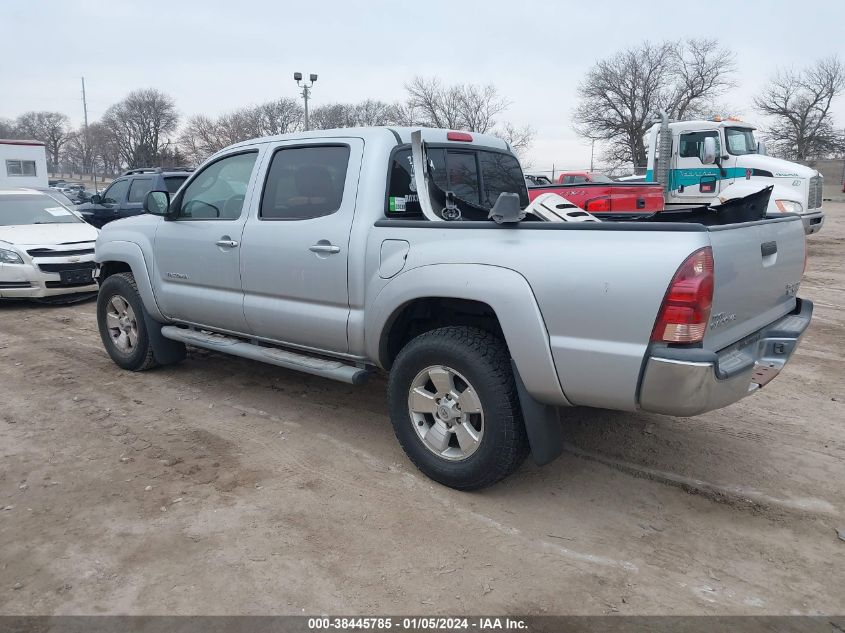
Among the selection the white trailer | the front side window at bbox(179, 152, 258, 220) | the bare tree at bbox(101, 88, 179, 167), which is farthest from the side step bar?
the bare tree at bbox(101, 88, 179, 167)

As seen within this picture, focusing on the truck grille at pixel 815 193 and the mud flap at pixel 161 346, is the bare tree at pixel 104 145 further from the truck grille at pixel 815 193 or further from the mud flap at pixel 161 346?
the mud flap at pixel 161 346

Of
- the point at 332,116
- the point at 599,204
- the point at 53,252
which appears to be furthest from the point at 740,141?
the point at 332,116

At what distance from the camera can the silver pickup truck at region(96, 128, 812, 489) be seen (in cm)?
299

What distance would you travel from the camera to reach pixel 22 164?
29500mm

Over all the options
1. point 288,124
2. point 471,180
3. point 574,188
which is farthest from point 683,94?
point 471,180

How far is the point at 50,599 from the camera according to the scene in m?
2.87

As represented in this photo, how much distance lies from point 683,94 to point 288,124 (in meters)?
33.2

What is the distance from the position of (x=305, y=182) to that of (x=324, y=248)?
598mm

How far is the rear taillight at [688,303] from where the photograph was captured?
2861 millimetres

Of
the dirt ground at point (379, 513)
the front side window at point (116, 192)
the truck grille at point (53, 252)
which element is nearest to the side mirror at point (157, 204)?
the dirt ground at point (379, 513)

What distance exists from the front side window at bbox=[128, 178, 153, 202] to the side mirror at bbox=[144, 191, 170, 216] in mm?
7396

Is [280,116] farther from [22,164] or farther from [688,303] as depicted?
[688,303]

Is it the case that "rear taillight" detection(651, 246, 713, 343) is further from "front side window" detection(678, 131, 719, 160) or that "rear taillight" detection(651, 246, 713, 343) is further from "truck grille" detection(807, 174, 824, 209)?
"truck grille" detection(807, 174, 824, 209)

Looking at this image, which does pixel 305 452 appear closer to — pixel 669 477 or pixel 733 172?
pixel 669 477
